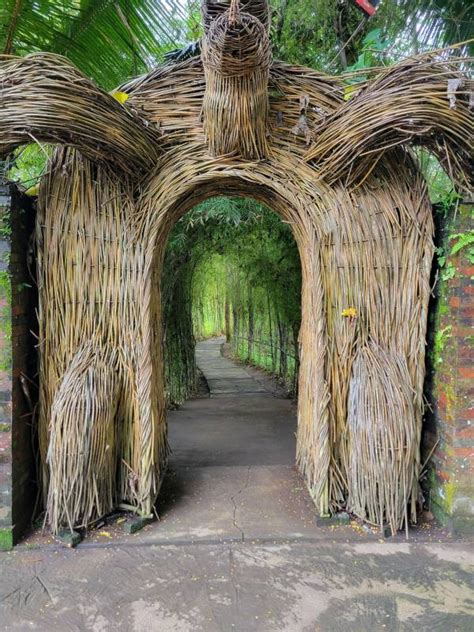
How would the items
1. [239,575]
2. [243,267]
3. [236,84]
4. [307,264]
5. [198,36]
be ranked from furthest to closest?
[243,267] → [198,36] → [307,264] → [236,84] → [239,575]

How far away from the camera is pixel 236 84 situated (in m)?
2.33

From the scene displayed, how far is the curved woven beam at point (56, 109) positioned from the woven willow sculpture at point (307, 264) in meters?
0.09

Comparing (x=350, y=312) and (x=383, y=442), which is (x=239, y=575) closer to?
(x=383, y=442)

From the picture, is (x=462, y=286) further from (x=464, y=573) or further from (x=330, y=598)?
(x=330, y=598)

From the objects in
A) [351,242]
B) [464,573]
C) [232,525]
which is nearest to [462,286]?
[351,242]

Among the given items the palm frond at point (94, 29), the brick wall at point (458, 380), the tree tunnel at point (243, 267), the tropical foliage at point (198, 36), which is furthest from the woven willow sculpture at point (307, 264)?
the tree tunnel at point (243, 267)

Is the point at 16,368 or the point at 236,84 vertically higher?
the point at 236,84

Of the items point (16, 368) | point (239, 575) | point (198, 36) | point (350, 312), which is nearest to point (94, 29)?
point (198, 36)

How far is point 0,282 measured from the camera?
2295mm

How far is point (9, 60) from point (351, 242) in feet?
6.57

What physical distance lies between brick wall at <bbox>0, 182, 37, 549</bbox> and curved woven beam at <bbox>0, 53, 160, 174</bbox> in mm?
422

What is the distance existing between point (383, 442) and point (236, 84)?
210 cm

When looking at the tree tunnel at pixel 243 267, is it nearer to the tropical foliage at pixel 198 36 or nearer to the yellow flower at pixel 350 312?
the tropical foliage at pixel 198 36

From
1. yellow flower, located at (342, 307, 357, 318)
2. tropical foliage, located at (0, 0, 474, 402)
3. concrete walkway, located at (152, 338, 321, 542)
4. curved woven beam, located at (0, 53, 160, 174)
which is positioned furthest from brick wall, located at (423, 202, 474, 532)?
curved woven beam, located at (0, 53, 160, 174)
